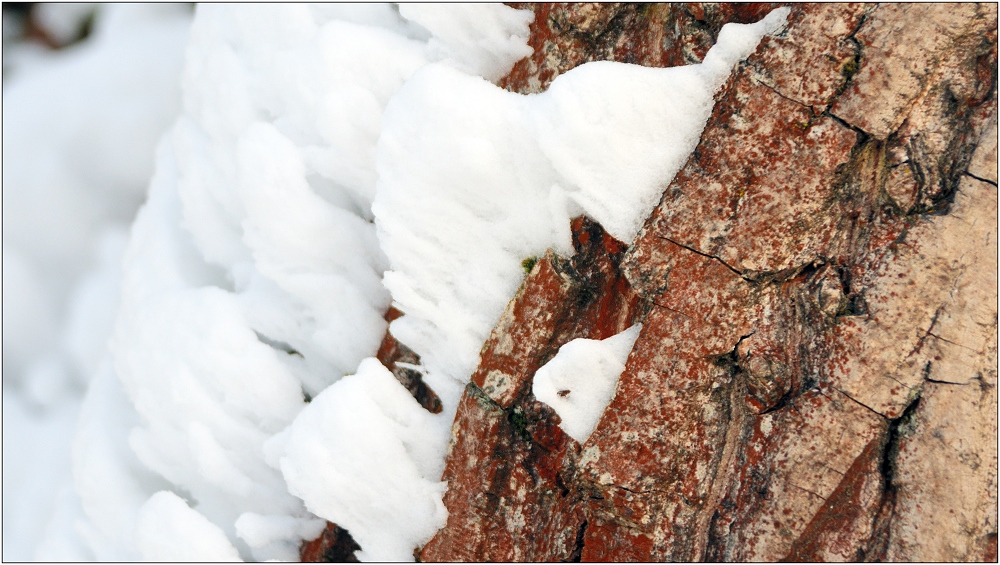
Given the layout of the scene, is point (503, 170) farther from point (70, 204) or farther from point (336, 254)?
point (70, 204)

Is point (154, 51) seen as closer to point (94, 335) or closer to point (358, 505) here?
point (94, 335)

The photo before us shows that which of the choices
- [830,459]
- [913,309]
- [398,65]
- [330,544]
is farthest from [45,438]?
[913,309]

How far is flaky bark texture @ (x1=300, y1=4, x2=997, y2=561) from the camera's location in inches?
78.0

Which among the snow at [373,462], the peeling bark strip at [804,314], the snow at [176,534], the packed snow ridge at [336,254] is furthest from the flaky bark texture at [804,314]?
the snow at [176,534]

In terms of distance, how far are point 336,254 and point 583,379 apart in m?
1.44

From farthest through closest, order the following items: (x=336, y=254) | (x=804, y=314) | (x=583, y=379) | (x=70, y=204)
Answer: (x=70, y=204)
(x=336, y=254)
(x=583, y=379)
(x=804, y=314)

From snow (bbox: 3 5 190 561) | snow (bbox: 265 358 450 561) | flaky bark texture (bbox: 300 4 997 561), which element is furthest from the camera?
snow (bbox: 3 5 190 561)

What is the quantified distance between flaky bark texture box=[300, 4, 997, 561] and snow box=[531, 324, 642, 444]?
49mm

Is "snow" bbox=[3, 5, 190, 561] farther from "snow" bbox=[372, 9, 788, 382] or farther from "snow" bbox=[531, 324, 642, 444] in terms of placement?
"snow" bbox=[531, 324, 642, 444]

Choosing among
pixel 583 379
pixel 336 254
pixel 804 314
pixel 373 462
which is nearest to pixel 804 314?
pixel 804 314

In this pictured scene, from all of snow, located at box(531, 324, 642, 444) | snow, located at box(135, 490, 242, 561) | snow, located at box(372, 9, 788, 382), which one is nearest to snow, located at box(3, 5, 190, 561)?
snow, located at box(135, 490, 242, 561)

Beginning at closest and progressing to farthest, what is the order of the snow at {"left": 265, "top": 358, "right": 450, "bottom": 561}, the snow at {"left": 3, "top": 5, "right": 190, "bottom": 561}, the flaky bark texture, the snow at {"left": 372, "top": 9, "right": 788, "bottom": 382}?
the flaky bark texture → the snow at {"left": 372, "top": 9, "right": 788, "bottom": 382} → the snow at {"left": 265, "top": 358, "right": 450, "bottom": 561} → the snow at {"left": 3, "top": 5, "right": 190, "bottom": 561}

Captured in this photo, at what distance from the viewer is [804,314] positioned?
6.97 ft

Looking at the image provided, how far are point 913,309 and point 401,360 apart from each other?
2046mm
